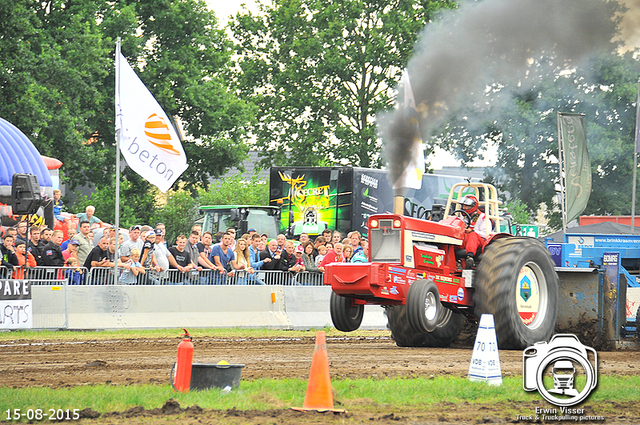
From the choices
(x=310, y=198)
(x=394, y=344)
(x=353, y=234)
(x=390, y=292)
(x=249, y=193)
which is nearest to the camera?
(x=390, y=292)

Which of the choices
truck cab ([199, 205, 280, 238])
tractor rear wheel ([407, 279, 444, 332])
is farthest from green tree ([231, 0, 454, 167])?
tractor rear wheel ([407, 279, 444, 332])

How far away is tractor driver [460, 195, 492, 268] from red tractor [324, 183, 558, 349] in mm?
92

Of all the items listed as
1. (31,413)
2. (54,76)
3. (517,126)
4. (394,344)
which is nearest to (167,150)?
(394,344)

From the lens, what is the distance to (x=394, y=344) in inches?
503

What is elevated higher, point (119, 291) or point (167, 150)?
point (167, 150)

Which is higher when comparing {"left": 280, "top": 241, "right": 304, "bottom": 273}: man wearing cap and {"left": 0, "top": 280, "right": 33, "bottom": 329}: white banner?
{"left": 280, "top": 241, "right": 304, "bottom": 273}: man wearing cap

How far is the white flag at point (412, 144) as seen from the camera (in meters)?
12.5

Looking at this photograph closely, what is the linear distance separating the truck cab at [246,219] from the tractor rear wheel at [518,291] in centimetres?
1196

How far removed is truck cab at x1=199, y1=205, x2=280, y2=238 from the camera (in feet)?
74.2

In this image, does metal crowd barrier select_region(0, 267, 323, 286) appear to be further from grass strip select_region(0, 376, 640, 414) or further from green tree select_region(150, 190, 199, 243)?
green tree select_region(150, 190, 199, 243)

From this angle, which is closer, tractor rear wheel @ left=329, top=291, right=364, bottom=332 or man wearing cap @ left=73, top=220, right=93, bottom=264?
tractor rear wheel @ left=329, top=291, right=364, bottom=332

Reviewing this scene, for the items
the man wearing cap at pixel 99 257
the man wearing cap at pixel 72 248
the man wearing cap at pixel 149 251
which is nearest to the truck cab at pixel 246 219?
the man wearing cap at pixel 149 251

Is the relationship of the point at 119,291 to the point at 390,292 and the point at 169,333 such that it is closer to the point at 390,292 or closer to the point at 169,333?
the point at 169,333

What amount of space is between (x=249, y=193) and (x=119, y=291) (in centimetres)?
3119
